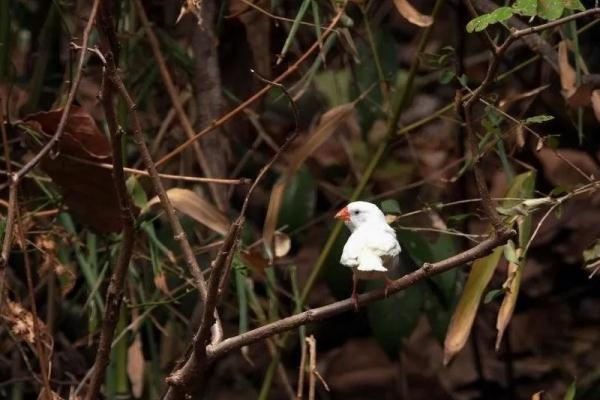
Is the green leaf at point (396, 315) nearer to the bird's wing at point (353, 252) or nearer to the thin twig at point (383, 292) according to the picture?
the bird's wing at point (353, 252)

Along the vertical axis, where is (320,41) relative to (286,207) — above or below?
above

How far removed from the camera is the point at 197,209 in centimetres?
244

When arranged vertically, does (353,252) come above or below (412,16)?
below

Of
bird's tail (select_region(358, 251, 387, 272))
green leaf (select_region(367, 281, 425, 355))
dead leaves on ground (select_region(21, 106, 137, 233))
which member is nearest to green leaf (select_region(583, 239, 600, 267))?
Answer: bird's tail (select_region(358, 251, 387, 272))

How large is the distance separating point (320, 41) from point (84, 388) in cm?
95

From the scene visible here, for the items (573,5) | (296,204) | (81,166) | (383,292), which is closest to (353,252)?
(383,292)

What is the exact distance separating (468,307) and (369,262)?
62 centimetres

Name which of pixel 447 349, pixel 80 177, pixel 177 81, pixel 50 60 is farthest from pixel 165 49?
pixel 447 349

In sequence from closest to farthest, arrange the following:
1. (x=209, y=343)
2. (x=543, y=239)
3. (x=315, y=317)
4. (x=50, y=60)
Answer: (x=315, y=317) < (x=209, y=343) < (x=50, y=60) < (x=543, y=239)

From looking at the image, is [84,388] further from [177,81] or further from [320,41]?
[320,41]

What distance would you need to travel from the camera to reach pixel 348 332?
136 inches

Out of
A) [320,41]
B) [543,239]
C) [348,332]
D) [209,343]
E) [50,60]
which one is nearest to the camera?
[209,343]

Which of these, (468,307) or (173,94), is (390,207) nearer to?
(468,307)

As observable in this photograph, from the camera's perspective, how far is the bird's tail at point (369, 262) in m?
1.81
